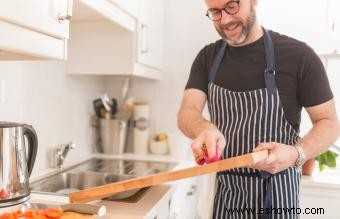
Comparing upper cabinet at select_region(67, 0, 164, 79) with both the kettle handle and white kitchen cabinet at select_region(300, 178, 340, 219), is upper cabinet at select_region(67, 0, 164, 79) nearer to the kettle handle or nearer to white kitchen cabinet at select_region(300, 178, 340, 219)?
the kettle handle

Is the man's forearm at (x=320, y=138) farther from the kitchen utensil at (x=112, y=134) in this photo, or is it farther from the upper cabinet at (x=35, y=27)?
the kitchen utensil at (x=112, y=134)

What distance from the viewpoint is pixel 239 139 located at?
112cm

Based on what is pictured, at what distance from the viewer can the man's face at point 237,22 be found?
3.48 feet

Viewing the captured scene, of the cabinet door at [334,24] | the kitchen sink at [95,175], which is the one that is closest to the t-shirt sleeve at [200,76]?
the kitchen sink at [95,175]

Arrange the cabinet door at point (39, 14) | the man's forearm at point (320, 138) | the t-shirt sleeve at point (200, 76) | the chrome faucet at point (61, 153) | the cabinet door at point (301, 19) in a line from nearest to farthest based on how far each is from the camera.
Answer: the cabinet door at point (39, 14) < the man's forearm at point (320, 138) < the t-shirt sleeve at point (200, 76) < the chrome faucet at point (61, 153) < the cabinet door at point (301, 19)

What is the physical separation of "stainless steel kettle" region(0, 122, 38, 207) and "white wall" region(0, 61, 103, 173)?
28 cm

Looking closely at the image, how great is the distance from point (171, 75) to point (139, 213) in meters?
1.17

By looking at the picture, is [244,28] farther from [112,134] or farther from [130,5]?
[112,134]

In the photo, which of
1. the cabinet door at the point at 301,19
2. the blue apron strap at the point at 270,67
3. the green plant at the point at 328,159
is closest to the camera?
the blue apron strap at the point at 270,67

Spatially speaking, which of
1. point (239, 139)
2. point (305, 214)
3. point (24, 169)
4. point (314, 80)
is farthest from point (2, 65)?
point (305, 214)

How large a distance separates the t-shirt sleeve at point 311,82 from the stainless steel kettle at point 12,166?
2.75 ft

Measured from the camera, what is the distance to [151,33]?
178cm

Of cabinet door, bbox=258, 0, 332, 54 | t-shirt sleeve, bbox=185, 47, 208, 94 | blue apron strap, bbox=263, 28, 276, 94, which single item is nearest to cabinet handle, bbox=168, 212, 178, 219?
t-shirt sleeve, bbox=185, 47, 208, 94

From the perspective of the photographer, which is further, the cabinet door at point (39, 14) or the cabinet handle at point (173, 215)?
the cabinet handle at point (173, 215)
